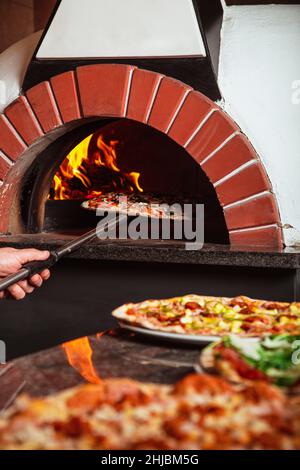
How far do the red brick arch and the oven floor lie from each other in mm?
207

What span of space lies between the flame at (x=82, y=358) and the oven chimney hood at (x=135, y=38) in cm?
162

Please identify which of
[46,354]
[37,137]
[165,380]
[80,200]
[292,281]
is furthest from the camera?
[80,200]

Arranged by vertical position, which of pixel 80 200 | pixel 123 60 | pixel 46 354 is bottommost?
pixel 46 354

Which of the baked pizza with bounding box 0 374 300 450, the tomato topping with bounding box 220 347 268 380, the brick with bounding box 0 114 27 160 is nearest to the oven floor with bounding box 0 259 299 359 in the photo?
the brick with bounding box 0 114 27 160

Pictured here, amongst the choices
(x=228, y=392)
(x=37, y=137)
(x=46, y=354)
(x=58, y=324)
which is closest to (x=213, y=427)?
(x=228, y=392)

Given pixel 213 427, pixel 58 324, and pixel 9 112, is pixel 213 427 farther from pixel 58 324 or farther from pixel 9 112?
pixel 9 112

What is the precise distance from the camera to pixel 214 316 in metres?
1.45

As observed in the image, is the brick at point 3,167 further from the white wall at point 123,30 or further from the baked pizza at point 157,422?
the baked pizza at point 157,422

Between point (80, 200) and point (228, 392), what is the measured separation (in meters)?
2.49

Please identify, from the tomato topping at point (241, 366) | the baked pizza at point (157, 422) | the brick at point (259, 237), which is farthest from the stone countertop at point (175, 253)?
the baked pizza at point (157, 422)

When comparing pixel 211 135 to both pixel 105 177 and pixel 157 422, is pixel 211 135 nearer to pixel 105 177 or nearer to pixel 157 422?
pixel 105 177

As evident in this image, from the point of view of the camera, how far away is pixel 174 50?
268 centimetres

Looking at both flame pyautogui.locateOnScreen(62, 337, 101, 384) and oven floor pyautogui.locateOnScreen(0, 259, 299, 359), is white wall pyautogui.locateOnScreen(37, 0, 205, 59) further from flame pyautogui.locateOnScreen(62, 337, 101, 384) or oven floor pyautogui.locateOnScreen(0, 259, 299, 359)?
flame pyautogui.locateOnScreen(62, 337, 101, 384)

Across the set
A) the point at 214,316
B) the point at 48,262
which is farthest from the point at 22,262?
the point at 214,316
